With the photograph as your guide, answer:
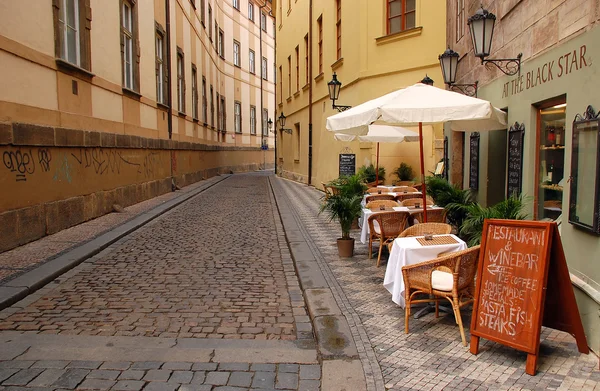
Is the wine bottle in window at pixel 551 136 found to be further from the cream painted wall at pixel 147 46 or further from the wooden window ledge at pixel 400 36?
the cream painted wall at pixel 147 46

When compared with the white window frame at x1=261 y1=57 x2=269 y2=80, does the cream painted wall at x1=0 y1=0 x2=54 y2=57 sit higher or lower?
lower

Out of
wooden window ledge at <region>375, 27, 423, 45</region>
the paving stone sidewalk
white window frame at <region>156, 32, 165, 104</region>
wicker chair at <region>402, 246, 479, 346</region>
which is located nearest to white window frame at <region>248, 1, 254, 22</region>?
white window frame at <region>156, 32, 165, 104</region>

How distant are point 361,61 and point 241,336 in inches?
454

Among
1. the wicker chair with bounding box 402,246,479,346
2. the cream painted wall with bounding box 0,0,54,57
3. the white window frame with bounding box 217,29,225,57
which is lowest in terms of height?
the wicker chair with bounding box 402,246,479,346

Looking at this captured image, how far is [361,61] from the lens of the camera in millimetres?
14672

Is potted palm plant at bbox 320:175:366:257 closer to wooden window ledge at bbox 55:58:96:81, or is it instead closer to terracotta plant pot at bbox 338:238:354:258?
terracotta plant pot at bbox 338:238:354:258

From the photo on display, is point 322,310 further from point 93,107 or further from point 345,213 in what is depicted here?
point 93,107

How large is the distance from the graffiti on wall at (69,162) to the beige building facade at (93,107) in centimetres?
2

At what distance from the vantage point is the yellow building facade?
44.1 feet

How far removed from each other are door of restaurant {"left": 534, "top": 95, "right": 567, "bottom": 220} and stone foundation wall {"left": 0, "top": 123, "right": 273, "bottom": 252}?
23.0 feet

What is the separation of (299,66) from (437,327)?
20.7m

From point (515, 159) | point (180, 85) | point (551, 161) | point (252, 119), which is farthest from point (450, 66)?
point (252, 119)

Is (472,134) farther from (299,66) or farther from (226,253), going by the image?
(299,66)

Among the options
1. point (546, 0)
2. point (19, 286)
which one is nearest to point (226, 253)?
point (19, 286)
